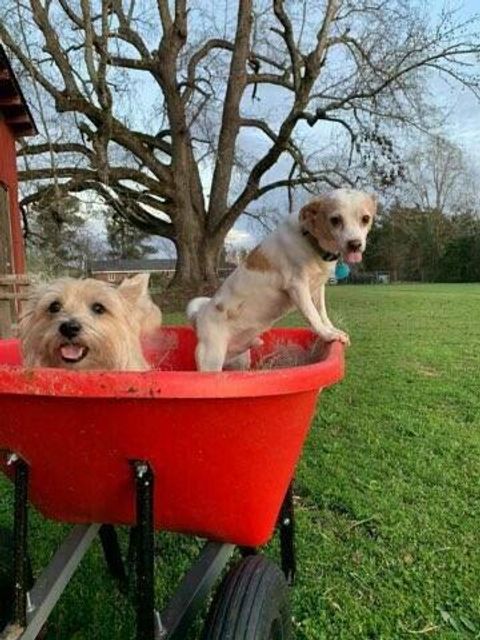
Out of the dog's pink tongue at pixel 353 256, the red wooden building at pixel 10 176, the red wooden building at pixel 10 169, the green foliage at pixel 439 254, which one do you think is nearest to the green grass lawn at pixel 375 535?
the dog's pink tongue at pixel 353 256

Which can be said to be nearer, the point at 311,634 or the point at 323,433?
the point at 311,634

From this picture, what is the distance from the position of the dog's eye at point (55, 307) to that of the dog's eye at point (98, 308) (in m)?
0.10

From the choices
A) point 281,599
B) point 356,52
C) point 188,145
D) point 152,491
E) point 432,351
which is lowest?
point 432,351

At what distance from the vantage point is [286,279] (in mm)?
2445

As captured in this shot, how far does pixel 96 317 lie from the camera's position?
189 centimetres

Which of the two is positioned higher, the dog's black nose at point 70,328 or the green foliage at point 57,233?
the green foliage at point 57,233

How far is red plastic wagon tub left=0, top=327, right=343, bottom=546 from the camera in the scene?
1.12 m

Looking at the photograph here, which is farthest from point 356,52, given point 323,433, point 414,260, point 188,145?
point 414,260

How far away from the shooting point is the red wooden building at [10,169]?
33.7ft

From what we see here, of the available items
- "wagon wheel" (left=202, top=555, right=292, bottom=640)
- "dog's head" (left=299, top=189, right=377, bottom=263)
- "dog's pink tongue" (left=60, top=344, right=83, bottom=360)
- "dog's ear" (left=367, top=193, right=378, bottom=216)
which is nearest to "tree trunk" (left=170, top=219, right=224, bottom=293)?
"dog's ear" (left=367, top=193, right=378, bottom=216)

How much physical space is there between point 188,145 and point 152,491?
16889mm

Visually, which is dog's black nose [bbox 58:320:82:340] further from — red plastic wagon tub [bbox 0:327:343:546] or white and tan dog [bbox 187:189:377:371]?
white and tan dog [bbox 187:189:377:371]

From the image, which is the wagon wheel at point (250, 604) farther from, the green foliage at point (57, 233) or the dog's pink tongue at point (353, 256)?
the green foliage at point (57, 233)

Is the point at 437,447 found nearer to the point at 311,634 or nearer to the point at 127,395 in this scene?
the point at 311,634
